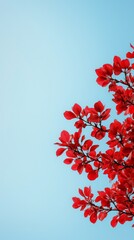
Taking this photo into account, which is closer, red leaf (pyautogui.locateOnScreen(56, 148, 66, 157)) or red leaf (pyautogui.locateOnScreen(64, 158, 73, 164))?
red leaf (pyautogui.locateOnScreen(56, 148, 66, 157))

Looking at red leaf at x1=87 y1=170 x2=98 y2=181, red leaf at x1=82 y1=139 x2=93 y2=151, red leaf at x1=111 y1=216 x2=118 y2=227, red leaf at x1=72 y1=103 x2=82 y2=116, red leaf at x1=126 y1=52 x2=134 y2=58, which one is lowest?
red leaf at x1=111 y1=216 x2=118 y2=227

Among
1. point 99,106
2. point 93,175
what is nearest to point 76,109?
point 99,106

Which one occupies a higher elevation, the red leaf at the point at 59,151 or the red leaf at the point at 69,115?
the red leaf at the point at 69,115

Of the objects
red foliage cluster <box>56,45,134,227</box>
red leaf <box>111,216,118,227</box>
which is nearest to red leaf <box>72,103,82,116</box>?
red foliage cluster <box>56,45,134,227</box>

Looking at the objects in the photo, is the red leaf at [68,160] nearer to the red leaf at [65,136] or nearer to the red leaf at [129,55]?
the red leaf at [65,136]

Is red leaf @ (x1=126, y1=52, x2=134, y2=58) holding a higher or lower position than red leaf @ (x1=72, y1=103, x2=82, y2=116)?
higher

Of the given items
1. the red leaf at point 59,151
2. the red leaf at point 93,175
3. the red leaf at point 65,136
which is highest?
the red leaf at point 65,136

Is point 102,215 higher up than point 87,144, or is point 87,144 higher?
point 87,144

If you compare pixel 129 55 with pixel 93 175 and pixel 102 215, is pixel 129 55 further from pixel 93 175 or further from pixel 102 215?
pixel 102 215

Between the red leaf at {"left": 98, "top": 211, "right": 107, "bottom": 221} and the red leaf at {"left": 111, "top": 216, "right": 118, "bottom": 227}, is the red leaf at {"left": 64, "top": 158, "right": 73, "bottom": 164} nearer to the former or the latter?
the red leaf at {"left": 98, "top": 211, "right": 107, "bottom": 221}

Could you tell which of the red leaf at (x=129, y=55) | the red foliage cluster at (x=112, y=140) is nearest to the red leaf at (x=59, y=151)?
the red foliage cluster at (x=112, y=140)

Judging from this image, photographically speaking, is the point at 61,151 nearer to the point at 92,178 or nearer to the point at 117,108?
the point at 92,178

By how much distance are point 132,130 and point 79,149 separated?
→ 589 mm

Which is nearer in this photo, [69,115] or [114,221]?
[69,115]
